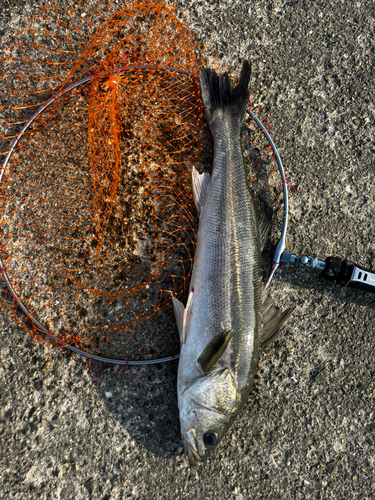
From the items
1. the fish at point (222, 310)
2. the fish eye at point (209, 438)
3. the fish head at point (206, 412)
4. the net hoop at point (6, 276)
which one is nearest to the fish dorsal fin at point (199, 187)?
the fish at point (222, 310)

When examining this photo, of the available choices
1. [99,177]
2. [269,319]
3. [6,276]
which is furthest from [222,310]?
[6,276]

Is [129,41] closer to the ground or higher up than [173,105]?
higher up

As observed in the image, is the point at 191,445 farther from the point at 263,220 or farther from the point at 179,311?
the point at 263,220

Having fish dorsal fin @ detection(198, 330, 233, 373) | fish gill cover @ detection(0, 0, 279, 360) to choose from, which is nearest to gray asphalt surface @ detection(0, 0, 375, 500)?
fish gill cover @ detection(0, 0, 279, 360)

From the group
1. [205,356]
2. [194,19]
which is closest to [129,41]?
[194,19]

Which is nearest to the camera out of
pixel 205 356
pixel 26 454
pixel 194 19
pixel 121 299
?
pixel 205 356

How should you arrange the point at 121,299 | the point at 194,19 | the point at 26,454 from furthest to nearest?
the point at 194,19 < the point at 121,299 < the point at 26,454

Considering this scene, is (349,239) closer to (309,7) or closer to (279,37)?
(279,37)
